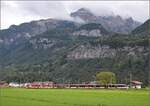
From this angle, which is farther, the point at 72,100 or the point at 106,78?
the point at 106,78

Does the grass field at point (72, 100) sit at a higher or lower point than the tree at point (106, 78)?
lower

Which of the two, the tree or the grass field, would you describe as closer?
the grass field

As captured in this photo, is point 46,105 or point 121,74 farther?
point 121,74

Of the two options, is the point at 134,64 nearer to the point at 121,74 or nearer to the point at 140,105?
the point at 121,74

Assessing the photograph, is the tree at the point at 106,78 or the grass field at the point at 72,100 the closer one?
the grass field at the point at 72,100

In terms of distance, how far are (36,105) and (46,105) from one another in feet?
2.40

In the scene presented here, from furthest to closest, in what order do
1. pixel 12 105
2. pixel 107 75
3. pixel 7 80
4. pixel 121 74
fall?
pixel 121 74, pixel 7 80, pixel 107 75, pixel 12 105

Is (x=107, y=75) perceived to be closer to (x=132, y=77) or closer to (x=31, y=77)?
(x=132, y=77)

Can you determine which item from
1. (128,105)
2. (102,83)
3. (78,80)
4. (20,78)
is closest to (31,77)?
(20,78)

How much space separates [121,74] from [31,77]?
137 ft

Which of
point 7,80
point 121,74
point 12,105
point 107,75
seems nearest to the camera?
→ point 12,105

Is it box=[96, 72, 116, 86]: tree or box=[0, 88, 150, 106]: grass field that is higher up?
box=[96, 72, 116, 86]: tree

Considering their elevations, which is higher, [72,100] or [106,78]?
[106,78]

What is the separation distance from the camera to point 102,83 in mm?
140000
